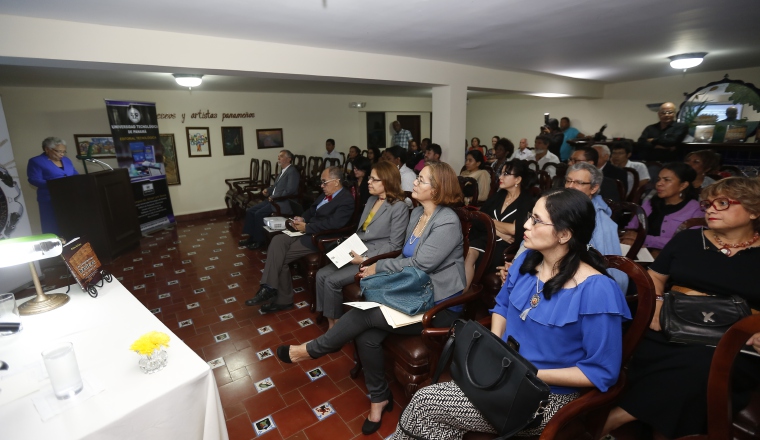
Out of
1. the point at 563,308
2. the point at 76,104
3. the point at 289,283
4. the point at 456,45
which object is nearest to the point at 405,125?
the point at 456,45

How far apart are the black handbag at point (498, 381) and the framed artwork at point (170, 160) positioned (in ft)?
22.0

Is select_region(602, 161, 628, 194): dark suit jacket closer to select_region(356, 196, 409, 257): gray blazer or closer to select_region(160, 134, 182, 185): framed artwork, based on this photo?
select_region(356, 196, 409, 257): gray blazer

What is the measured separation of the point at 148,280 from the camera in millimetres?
3902

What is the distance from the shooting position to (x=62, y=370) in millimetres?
1074

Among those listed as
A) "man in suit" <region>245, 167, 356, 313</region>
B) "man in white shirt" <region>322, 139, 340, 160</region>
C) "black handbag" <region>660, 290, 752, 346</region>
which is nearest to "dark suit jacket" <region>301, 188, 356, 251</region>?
"man in suit" <region>245, 167, 356, 313</region>

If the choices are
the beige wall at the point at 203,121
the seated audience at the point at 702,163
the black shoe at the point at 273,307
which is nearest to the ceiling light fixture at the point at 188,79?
the beige wall at the point at 203,121

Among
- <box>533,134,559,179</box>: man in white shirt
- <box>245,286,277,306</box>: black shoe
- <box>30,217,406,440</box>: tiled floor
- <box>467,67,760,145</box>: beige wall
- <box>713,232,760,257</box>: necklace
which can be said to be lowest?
<box>30,217,406,440</box>: tiled floor

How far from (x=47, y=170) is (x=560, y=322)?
5445mm

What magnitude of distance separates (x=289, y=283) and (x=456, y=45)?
2.91 meters

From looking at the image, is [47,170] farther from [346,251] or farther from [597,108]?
[597,108]

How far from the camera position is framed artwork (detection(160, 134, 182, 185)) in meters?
6.37

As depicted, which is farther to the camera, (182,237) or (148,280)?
(182,237)

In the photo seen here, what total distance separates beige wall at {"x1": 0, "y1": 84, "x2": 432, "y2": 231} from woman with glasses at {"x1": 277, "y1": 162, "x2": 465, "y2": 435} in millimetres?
5846

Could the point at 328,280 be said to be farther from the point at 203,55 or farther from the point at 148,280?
the point at 148,280
